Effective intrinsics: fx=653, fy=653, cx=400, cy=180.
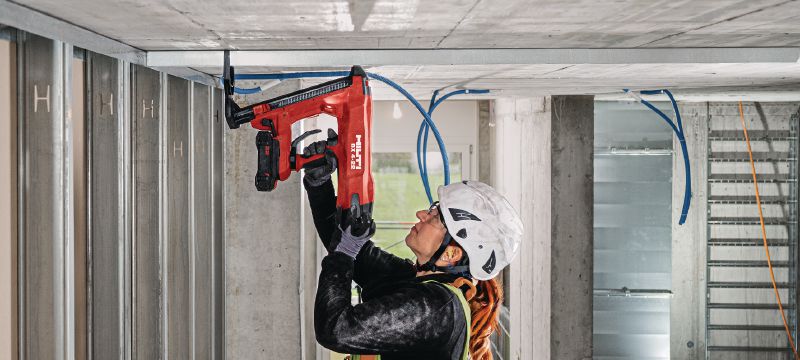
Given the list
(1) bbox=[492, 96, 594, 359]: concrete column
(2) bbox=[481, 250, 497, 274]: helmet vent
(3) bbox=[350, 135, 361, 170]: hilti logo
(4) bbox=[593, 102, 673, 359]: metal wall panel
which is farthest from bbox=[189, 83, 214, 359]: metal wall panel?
(4) bbox=[593, 102, 673, 359]: metal wall panel

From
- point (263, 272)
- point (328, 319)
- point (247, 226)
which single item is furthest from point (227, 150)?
point (328, 319)

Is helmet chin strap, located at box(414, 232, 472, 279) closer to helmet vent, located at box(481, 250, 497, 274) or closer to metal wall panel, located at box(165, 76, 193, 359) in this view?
helmet vent, located at box(481, 250, 497, 274)

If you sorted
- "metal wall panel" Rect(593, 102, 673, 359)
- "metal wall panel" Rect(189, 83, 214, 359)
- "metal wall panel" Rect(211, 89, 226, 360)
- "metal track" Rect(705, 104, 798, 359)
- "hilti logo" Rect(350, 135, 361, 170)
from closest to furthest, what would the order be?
"hilti logo" Rect(350, 135, 361, 170) → "metal wall panel" Rect(189, 83, 214, 359) → "metal wall panel" Rect(211, 89, 226, 360) → "metal wall panel" Rect(593, 102, 673, 359) → "metal track" Rect(705, 104, 798, 359)

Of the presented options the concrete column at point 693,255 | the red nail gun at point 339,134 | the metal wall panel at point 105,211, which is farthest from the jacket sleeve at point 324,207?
the concrete column at point 693,255

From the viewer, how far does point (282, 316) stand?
304cm

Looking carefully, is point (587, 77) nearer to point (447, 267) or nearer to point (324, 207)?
point (447, 267)

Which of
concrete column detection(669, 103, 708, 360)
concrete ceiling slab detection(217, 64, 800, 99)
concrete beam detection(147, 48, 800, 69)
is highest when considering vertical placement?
concrete ceiling slab detection(217, 64, 800, 99)

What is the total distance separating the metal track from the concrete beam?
12.3ft

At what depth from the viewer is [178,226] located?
241 cm

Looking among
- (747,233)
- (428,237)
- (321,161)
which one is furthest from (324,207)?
(747,233)

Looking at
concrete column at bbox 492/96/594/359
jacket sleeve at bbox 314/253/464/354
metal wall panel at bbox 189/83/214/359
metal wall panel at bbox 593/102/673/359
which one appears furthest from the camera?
metal wall panel at bbox 593/102/673/359

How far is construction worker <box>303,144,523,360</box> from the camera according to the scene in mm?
1973

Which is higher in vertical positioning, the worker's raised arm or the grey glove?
the worker's raised arm

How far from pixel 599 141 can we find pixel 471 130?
251 cm
